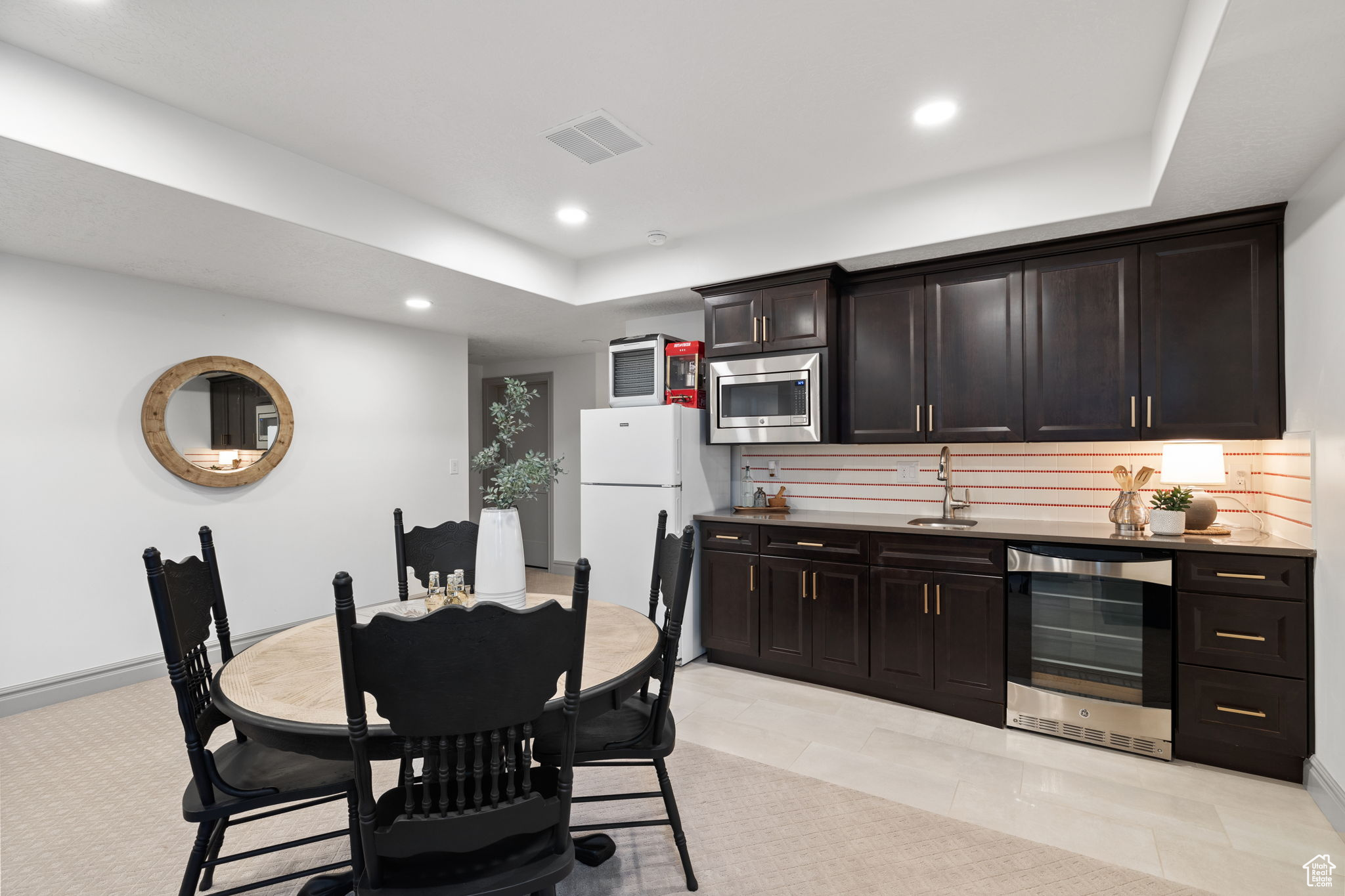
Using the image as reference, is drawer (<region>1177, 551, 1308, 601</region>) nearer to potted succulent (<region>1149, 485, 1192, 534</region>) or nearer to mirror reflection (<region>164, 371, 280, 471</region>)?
potted succulent (<region>1149, 485, 1192, 534</region>)

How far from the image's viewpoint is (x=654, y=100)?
2.44 meters

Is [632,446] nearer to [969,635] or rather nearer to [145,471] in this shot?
[969,635]

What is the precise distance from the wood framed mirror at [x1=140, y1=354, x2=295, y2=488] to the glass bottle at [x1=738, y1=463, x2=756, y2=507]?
310 centimetres

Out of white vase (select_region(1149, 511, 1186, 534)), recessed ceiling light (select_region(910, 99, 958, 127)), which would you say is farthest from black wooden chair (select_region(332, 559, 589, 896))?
white vase (select_region(1149, 511, 1186, 534))

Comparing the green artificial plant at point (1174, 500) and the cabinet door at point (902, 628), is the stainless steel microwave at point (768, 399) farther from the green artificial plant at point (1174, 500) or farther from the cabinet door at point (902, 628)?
the green artificial plant at point (1174, 500)

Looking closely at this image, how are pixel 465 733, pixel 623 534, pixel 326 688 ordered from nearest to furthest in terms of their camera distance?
pixel 465 733 < pixel 326 688 < pixel 623 534

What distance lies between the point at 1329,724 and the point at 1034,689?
96cm

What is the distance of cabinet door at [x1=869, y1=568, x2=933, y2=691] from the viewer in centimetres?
322

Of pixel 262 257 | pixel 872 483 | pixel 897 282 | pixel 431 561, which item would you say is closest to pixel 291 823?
pixel 431 561

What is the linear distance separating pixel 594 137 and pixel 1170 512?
9.83ft

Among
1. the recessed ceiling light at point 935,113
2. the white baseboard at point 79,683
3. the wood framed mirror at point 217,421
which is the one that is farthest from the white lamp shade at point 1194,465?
the white baseboard at point 79,683

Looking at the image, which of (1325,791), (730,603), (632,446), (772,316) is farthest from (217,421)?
(1325,791)

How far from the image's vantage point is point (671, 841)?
222 centimetres

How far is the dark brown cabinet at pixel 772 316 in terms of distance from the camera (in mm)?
3635
